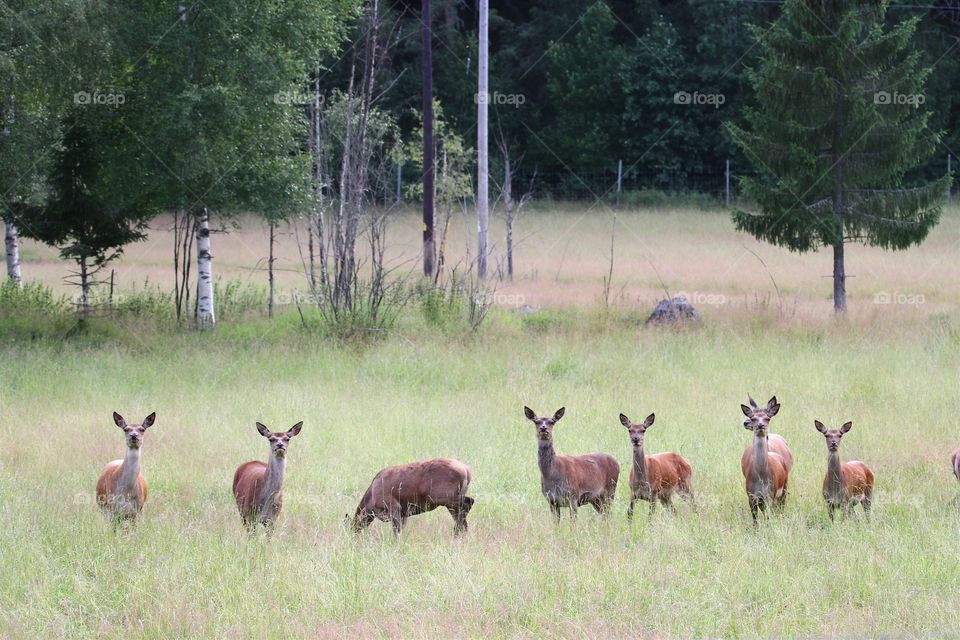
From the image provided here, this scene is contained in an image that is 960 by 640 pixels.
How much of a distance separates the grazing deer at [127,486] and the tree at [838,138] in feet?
48.4

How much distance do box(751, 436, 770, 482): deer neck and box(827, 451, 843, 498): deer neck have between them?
0.47 metres

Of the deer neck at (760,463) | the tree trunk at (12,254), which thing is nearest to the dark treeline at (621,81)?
the tree trunk at (12,254)

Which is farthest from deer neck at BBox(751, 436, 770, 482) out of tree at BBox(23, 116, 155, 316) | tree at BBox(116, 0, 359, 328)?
tree at BBox(23, 116, 155, 316)

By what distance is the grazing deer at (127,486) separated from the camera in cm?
880

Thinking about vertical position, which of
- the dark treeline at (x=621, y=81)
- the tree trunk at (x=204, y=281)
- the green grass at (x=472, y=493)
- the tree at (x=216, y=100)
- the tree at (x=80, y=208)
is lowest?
the green grass at (x=472, y=493)

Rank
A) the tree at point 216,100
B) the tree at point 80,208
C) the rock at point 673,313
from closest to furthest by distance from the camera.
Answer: the tree at point 216,100 < the tree at point 80,208 < the rock at point 673,313

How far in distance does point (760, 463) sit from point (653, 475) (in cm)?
87

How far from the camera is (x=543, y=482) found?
920 cm

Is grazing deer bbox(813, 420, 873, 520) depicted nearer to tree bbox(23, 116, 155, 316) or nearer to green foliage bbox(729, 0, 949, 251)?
green foliage bbox(729, 0, 949, 251)

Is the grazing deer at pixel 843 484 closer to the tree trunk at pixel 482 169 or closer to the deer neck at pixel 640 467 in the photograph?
the deer neck at pixel 640 467

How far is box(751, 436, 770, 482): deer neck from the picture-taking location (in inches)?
355

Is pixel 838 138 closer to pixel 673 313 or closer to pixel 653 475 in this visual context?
pixel 673 313

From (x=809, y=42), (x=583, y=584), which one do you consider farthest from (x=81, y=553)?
(x=809, y=42)

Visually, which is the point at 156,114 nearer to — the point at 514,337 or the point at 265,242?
the point at 514,337
